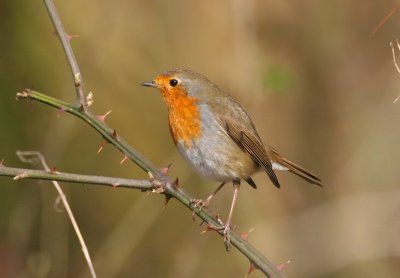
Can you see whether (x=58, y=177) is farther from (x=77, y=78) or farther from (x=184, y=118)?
(x=184, y=118)

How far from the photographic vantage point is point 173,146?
543cm

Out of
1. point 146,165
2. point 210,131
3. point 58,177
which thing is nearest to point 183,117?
point 210,131

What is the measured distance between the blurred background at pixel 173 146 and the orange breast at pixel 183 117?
0.96m

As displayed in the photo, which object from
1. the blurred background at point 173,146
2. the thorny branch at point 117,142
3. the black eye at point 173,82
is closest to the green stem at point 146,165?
the thorny branch at point 117,142

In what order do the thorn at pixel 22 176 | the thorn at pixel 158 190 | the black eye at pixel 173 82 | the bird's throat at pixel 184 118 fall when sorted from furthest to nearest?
the black eye at pixel 173 82 → the bird's throat at pixel 184 118 → the thorn at pixel 158 190 → the thorn at pixel 22 176

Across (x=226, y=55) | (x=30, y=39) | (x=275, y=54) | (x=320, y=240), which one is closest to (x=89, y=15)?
(x=30, y=39)

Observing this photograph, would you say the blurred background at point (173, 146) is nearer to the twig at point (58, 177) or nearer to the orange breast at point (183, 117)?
the orange breast at point (183, 117)

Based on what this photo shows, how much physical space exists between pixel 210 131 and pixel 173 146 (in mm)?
1700

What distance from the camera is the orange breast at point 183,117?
3672 mm

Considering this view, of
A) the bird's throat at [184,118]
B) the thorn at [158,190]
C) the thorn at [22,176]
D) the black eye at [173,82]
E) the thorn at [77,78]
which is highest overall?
the black eye at [173,82]

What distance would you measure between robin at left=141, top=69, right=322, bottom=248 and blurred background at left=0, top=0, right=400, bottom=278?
28.5 inches

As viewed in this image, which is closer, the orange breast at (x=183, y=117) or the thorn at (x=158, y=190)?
the thorn at (x=158, y=190)

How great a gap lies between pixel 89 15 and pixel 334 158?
8.37 feet

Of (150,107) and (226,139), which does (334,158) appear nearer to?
(150,107)
